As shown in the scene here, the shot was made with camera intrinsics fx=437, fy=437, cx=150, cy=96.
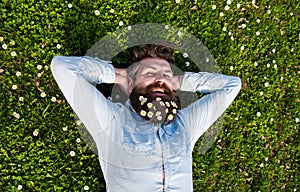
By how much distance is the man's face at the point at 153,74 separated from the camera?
132 inches

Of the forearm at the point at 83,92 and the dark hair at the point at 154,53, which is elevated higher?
the dark hair at the point at 154,53

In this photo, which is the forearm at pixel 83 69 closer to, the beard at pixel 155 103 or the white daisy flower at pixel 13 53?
the beard at pixel 155 103

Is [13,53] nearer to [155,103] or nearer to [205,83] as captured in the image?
[155,103]

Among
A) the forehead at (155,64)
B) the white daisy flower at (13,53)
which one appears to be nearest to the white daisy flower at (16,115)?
the white daisy flower at (13,53)

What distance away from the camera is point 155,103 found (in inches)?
126

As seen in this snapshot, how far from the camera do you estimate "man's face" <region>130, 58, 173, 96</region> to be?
11.0ft

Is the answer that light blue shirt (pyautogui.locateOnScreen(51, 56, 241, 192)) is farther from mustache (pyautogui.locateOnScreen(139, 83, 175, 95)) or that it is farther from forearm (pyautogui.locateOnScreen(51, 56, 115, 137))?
mustache (pyautogui.locateOnScreen(139, 83, 175, 95))

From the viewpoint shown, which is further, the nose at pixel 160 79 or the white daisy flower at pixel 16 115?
the white daisy flower at pixel 16 115

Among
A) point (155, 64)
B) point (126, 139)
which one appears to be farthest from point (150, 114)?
point (155, 64)

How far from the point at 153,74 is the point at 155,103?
280 mm

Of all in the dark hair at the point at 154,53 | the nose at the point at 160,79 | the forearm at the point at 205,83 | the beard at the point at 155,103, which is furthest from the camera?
the forearm at the point at 205,83

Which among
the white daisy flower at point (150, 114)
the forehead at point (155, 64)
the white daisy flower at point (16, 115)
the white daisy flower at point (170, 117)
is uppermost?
the forehead at point (155, 64)

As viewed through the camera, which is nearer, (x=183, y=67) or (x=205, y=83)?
(x=205, y=83)

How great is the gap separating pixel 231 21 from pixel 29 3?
2.10 m
